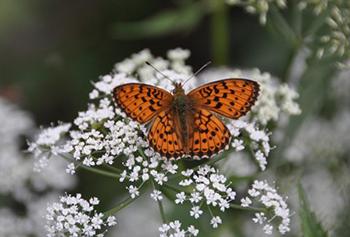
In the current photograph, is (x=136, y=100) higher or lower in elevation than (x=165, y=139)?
higher

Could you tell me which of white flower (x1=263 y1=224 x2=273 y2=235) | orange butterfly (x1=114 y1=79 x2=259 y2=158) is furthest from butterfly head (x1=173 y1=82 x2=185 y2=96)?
white flower (x1=263 y1=224 x2=273 y2=235)

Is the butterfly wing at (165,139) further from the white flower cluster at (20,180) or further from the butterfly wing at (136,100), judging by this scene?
the white flower cluster at (20,180)

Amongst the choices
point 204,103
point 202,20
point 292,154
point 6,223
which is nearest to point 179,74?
point 204,103

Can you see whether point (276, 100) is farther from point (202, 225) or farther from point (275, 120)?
point (202, 225)

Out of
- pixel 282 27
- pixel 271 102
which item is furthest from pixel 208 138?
pixel 282 27

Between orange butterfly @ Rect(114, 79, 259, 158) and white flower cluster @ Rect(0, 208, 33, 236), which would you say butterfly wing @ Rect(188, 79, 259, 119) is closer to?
orange butterfly @ Rect(114, 79, 259, 158)

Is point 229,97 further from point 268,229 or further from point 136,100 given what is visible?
point 268,229
